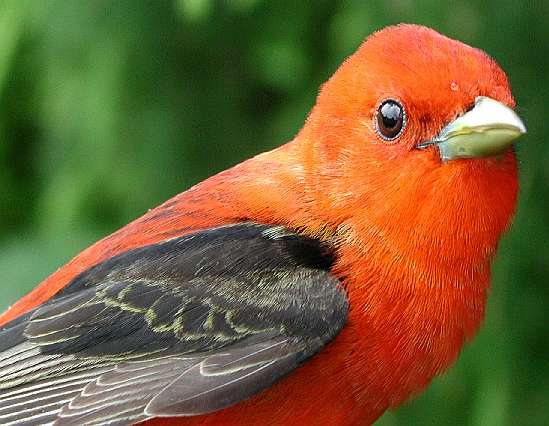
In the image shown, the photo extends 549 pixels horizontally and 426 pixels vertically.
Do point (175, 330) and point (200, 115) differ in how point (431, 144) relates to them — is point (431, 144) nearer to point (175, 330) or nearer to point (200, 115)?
point (175, 330)

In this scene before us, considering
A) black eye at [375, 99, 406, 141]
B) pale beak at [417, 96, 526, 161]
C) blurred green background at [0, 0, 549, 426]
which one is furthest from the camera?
blurred green background at [0, 0, 549, 426]

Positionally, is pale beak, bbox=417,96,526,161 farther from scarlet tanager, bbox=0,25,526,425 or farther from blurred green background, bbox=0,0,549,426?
blurred green background, bbox=0,0,549,426

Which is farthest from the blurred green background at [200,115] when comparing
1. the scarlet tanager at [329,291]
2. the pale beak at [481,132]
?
the pale beak at [481,132]

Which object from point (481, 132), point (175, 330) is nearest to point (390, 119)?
point (481, 132)

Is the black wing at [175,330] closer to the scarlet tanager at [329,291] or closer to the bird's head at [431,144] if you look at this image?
the scarlet tanager at [329,291]

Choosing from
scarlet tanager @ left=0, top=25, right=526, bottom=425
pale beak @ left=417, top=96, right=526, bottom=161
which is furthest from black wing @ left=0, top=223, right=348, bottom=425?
pale beak @ left=417, top=96, right=526, bottom=161

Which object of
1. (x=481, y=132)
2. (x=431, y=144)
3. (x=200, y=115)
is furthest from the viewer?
(x=200, y=115)
